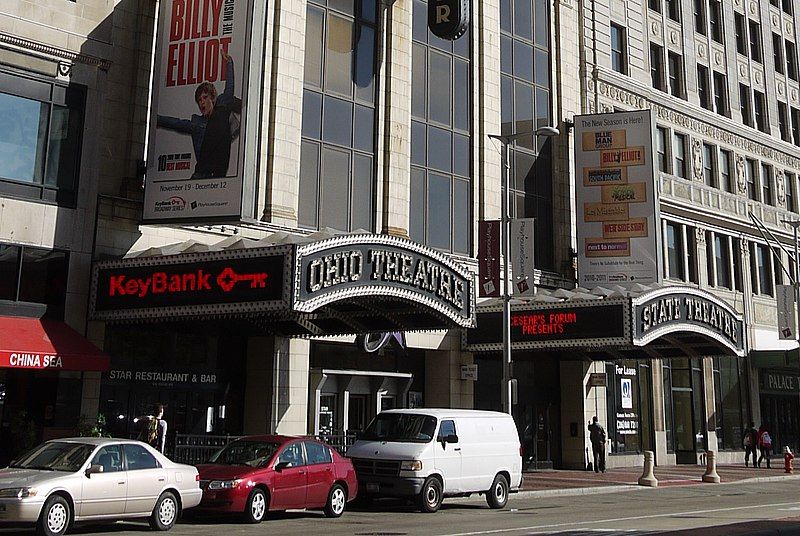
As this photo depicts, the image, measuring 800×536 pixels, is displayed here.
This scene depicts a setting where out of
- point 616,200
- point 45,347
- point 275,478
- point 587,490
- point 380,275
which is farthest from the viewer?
point 616,200

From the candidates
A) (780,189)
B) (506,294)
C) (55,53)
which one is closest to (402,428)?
(506,294)

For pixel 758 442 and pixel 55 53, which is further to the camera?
pixel 758 442

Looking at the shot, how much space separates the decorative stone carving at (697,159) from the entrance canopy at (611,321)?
1222 centimetres

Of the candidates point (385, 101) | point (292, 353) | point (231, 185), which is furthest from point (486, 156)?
point (231, 185)

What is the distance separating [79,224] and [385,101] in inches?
461

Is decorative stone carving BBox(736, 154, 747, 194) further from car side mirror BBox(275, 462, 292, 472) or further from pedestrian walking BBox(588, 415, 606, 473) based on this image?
car side mirror BBox(275, 462, 292, 472)

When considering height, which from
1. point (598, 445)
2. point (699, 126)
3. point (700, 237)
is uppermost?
point (699, 126)

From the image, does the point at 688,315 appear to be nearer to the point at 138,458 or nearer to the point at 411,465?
the point at 411,465

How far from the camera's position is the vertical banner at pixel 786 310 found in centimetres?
4496

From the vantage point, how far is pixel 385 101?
31.1 meters

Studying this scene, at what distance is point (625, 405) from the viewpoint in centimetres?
3931

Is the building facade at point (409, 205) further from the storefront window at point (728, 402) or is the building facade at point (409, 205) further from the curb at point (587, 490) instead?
the curb at point (587, 490)

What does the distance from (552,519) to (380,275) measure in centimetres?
700

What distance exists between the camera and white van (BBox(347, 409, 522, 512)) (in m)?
20.5
